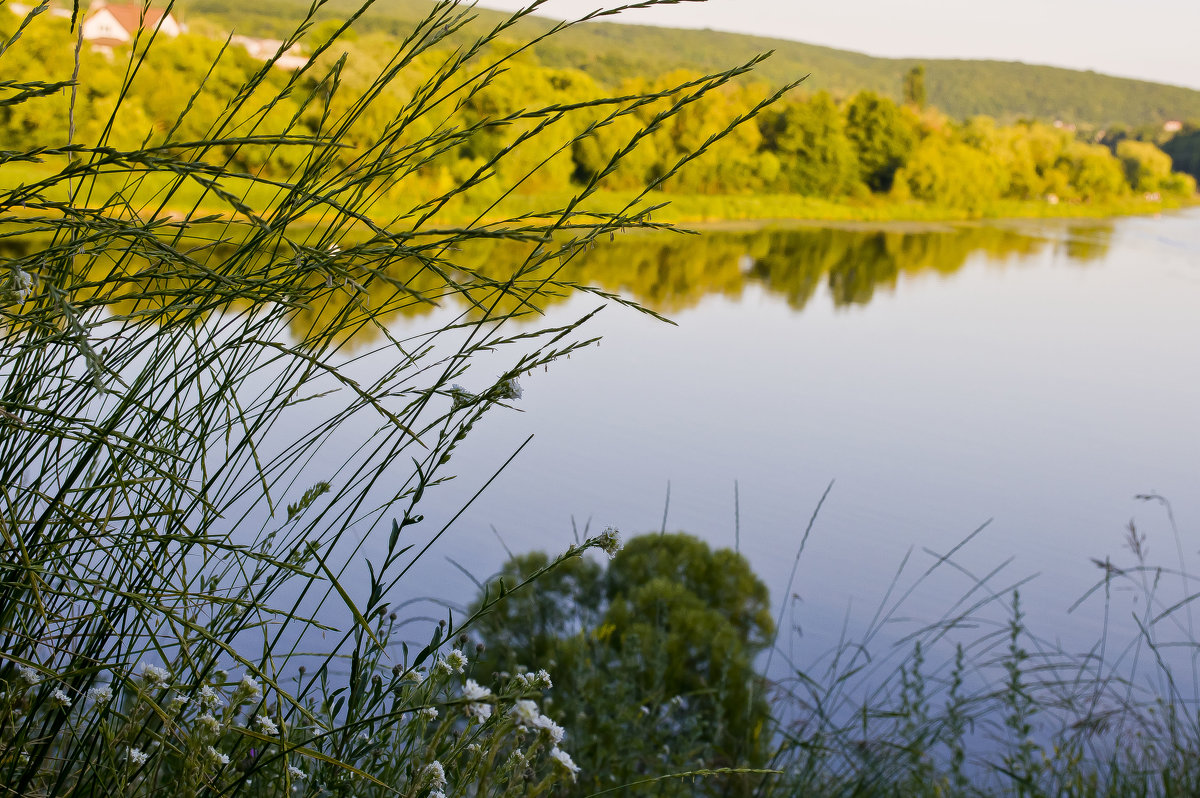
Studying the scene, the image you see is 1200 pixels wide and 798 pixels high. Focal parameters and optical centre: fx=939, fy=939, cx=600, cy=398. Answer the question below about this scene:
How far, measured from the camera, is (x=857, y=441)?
7.70m

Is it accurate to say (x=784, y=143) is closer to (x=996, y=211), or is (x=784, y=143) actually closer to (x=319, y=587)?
(x=996, y=211)

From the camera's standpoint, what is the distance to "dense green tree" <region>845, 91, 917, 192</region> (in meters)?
33.8

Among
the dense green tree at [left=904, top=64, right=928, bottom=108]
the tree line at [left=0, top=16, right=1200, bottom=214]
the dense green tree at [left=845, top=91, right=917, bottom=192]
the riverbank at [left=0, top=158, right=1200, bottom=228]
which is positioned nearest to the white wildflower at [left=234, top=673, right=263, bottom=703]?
the tree line at [left=0, top=16, right=1200, bottom=214]

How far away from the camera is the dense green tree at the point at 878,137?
3375 centimetres

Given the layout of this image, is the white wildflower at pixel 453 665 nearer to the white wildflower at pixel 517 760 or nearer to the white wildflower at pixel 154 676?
the white wildflower at pixel 517 760

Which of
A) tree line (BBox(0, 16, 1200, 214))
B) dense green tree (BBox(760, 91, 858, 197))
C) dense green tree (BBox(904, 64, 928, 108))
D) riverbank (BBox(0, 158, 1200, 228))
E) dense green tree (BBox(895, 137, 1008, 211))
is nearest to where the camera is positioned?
tree line (BBox(0, 16, 1200, 214))

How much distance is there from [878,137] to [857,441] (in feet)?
94.4

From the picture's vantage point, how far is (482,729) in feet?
2.57

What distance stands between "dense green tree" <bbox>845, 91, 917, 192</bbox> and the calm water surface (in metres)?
18.6

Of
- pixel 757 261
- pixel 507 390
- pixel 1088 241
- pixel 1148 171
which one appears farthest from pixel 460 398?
pixel 1148 171

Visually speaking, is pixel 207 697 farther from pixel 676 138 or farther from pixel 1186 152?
pixel 1186 152

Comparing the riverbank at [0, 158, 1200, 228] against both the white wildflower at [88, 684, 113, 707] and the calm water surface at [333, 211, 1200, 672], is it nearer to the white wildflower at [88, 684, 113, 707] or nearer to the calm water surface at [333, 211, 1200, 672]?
the calm water surface at [333, 211, 1200, 672]

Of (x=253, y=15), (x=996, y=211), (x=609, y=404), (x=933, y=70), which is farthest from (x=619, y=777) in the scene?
(x=933, y=70)

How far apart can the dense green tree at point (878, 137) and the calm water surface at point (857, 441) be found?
734 inches
